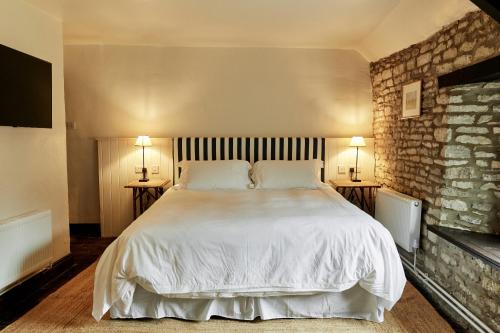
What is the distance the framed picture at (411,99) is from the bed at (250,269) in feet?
4.65

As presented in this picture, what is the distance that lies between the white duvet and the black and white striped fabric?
1942 mm

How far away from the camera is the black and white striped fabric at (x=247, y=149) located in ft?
13.7

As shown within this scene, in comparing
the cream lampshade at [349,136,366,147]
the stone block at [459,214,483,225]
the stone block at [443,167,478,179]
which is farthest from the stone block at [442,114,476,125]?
the cream lampshade at [349,136,366,147]

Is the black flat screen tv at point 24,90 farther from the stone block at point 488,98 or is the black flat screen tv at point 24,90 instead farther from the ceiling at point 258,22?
the stone block at point 488,98

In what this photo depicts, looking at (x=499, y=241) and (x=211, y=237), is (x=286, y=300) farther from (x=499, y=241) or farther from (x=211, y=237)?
(x=499, y=241)

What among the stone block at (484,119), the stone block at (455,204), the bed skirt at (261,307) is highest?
the stone block at (484,119)

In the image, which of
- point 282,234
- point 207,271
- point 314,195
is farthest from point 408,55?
point 207,271

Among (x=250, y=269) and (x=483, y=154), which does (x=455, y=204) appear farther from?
(x=250, y=269)

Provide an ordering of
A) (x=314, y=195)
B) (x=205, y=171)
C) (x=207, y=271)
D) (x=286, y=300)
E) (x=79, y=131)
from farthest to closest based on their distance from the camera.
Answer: (x=79, y=131) → (x=205, y=171) → (x=314, y=195) → (x=286, y=300) → (x=207, y=271)

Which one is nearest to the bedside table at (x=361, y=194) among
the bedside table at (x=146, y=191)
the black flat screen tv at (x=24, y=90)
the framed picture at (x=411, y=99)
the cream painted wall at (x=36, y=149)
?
the framed picture at (x=411, y=99)

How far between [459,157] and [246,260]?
1.91m

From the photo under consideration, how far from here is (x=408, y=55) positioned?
3.27m

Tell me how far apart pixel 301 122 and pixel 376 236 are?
2321mm

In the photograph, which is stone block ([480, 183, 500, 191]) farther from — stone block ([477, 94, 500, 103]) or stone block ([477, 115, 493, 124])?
stone block ([477, 94, 500, 103])
